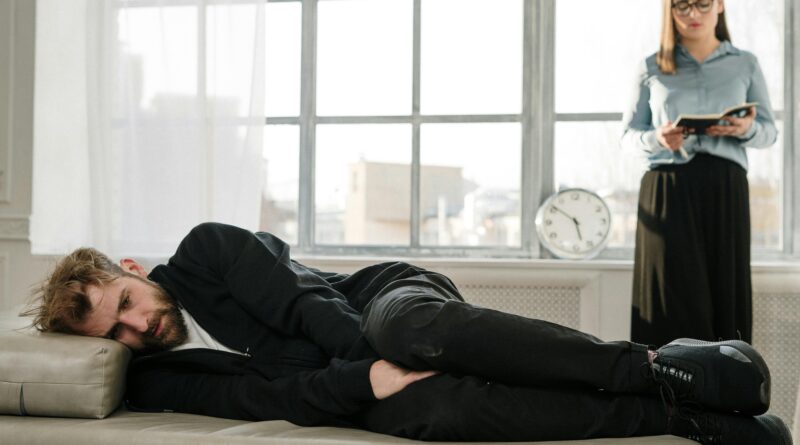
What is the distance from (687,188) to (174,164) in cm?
196

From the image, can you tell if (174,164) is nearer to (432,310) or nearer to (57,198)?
(57,198)

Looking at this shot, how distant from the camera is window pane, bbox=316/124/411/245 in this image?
3.62 metres

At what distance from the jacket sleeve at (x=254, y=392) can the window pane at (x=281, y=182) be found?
1.76 metres

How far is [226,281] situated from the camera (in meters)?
2.09

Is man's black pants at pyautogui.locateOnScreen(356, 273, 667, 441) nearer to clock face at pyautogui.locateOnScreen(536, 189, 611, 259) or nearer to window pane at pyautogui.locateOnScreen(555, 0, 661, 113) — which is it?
clock face at pyautogui.locateOnScreen(536, 189, 611, 259)

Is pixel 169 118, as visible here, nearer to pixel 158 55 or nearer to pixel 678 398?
pixel 158 55

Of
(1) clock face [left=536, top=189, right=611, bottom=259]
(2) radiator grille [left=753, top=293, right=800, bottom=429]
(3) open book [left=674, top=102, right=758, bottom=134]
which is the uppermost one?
(3) open book [left=674, top=102, right=758, bottom=134]

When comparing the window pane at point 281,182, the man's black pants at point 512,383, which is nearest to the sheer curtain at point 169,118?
the window pane at point 281,182

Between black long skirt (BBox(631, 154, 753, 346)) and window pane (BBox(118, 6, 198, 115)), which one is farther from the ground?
window pane (BBox(118, 6, 198, 115))

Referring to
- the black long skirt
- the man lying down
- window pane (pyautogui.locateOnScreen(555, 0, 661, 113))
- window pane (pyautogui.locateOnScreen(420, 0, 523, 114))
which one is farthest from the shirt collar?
the man lying down

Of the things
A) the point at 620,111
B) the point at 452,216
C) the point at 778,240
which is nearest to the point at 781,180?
the point at 778,240

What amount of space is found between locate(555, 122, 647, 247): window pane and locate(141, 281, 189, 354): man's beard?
189 cm

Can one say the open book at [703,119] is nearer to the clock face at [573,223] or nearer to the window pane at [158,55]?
the clock face at [573,223]

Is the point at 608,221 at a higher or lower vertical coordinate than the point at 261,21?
lower
